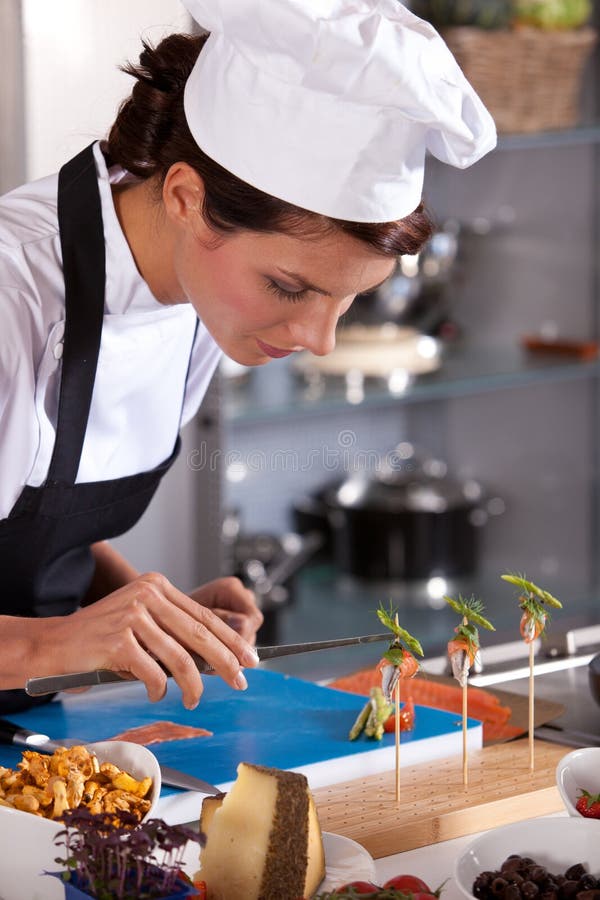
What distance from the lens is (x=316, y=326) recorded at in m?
1.40

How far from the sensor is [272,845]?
40.8 inches

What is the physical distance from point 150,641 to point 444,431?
2504mm

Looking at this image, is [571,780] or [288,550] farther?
[288,550]

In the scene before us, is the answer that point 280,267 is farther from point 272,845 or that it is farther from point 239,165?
point 272,845

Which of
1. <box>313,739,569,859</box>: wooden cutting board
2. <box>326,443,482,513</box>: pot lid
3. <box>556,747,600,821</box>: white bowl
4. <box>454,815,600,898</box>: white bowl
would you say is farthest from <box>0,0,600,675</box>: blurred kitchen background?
<box>454,815,600,898</box>: white bowl

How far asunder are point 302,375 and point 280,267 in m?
1.88

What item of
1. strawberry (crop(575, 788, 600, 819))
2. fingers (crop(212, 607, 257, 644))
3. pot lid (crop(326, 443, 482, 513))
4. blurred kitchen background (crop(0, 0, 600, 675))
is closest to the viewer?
strawberry (crop(575, 788, 600, 819))

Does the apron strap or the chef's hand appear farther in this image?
the chef's hand

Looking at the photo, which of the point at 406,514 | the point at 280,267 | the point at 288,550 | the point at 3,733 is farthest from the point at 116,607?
the point at 406,514

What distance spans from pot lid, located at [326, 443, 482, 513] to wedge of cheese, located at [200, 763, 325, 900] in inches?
87.1

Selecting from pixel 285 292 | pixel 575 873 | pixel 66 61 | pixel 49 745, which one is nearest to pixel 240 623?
pixel 49 745

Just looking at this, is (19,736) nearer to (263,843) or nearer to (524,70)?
(263,843)

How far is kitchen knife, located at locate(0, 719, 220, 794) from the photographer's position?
1.28 m

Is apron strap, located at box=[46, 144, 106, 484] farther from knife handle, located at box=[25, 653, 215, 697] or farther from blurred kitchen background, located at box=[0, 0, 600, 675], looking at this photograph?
blurred kitchen background, located at box=[0, 0, 600, 675]
